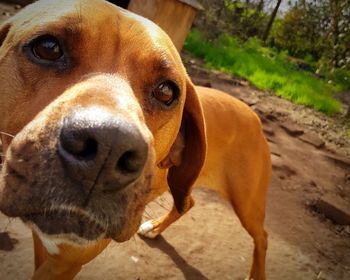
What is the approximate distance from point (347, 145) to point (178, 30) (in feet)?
15.4

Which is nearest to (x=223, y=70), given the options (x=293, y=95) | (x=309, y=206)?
(x=293, y=95)

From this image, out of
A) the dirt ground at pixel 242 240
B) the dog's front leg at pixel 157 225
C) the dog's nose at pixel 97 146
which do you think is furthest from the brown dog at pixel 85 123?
the dog's front leg at pixel 157 225

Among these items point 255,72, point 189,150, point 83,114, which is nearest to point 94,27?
point 83,114

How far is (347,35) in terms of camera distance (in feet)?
Answer: 58.4

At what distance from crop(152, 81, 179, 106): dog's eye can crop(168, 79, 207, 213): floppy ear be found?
12.0 inches

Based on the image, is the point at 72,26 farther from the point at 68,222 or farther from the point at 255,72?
the point at 255,72

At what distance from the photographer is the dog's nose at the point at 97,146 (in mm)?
1327

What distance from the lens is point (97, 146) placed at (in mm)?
1337

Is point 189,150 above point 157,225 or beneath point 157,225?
above

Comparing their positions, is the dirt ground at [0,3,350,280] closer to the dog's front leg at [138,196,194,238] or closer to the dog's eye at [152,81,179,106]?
the dog's front leg at [138,196,194,238]

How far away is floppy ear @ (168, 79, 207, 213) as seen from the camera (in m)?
2.50

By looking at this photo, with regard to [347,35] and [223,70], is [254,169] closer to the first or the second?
[223,70]

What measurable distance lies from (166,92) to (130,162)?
768mm

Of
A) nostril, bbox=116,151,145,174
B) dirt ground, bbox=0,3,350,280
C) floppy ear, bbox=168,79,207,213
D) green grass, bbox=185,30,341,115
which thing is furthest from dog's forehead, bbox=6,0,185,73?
green grass, bbox=185,30,341,115
